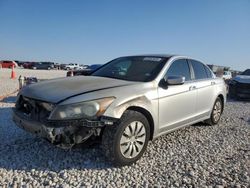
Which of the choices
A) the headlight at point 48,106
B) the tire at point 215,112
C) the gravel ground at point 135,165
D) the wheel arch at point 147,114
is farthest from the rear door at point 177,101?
the headlight at point 48,106

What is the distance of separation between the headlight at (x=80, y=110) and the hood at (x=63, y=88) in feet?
0.51

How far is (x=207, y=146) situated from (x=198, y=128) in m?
1.31

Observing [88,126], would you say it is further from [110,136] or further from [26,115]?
[26,115]

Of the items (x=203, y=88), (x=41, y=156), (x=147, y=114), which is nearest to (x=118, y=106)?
(x=147, y=114)

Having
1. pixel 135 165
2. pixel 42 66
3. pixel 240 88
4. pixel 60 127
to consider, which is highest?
pixel 42 66

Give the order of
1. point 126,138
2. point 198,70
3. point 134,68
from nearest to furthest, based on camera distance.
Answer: point 126,138, point 134,68, point 198,70

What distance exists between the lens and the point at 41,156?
163 inches

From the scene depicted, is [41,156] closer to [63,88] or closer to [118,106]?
[63,88]

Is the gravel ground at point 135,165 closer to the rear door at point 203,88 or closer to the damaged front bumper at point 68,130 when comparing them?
the damaged front bumper at point 68,130

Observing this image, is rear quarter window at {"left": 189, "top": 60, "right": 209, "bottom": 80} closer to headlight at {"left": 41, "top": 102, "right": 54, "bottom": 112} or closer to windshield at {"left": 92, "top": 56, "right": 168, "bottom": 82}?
windshield at {"left": 92, "top": 56, "right": 168, "bottom": 82}

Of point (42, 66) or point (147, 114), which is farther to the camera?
point (42, 66)

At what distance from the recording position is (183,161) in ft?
13.9

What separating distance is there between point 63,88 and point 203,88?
3.02 meters

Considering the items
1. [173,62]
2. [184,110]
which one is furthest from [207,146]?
[173,62]
